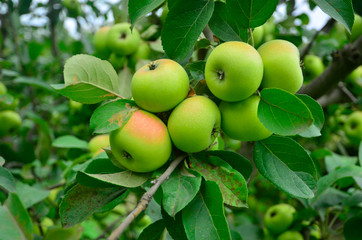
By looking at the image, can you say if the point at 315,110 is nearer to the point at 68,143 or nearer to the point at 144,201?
the point at 144,201

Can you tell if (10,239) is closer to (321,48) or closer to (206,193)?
(206,193)

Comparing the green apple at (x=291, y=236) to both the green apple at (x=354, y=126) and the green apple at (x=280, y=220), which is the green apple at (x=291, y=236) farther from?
the green apple at (x=354, y=126)

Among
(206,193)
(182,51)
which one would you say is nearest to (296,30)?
(182,51)

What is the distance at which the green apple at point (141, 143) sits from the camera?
65 cm

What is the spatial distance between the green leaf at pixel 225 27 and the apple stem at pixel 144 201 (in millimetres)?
271

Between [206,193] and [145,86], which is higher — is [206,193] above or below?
below

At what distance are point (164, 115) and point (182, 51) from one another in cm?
14

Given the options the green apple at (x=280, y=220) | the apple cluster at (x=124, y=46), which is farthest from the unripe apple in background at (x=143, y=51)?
the green apple at (x=280, y=220)

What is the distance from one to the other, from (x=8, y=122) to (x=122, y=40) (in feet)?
2.81

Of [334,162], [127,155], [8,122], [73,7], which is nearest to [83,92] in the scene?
[127,155]

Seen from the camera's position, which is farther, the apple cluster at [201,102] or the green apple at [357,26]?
the green apple at [357,26]

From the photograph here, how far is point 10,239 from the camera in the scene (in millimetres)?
482

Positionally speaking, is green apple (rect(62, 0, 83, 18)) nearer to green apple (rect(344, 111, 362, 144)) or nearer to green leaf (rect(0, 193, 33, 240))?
green apple (rect(344, 111, 362, 144))

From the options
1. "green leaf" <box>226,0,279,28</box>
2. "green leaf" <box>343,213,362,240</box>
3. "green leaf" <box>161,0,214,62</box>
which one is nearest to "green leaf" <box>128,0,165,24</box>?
"green leaf" <box>161,0,214,62</box>
